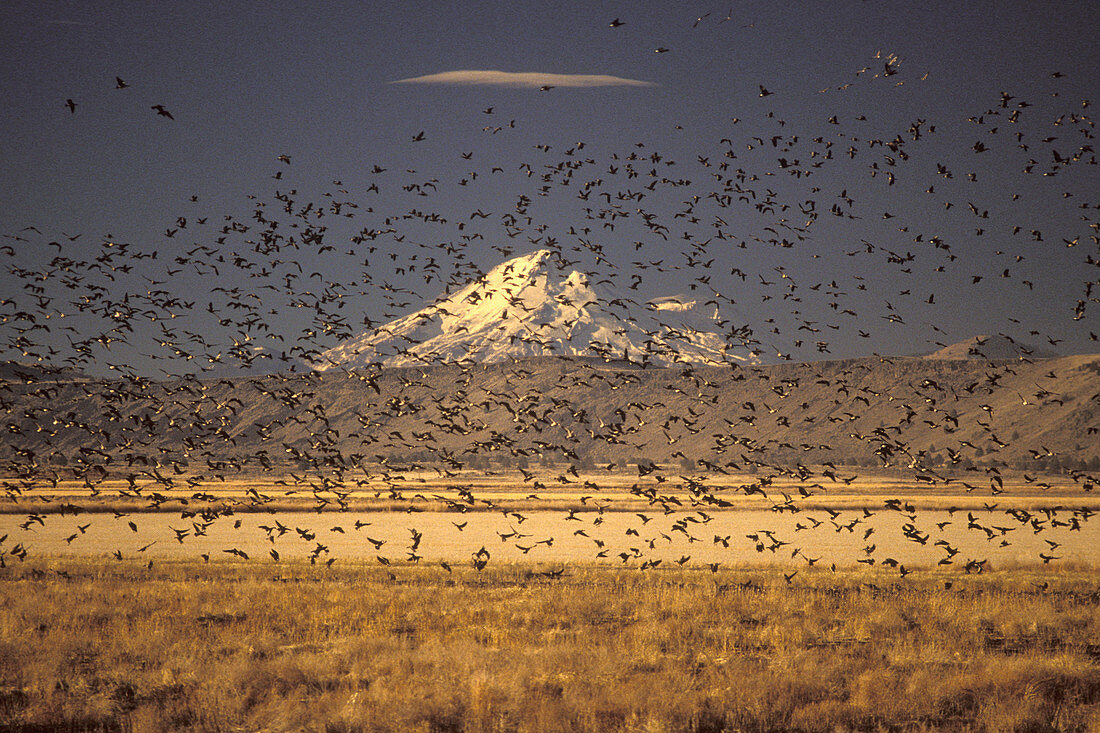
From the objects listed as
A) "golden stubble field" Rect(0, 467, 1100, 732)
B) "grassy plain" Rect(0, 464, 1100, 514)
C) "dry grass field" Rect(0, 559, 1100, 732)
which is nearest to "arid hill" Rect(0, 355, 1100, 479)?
"grassy plain" Rect(0, 464, 1100, 514)

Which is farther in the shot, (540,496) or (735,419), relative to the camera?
(735,419)

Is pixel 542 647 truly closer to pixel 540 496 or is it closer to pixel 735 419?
pixel 540 496

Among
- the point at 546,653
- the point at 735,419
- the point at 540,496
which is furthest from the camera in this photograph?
the point at 735,419

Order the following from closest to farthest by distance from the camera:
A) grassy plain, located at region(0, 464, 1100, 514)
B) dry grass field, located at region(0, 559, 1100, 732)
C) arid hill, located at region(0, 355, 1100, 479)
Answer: dry grass field, located at region(0, 559, 1100, 732)
grassy plain, located at region(0, 464, 1100, 514)
arid hill, located at region(0, 355, 1100, 479)

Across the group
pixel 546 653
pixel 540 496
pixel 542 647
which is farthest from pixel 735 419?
pixel 546 653

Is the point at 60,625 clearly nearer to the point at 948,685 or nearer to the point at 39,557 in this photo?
the point at 39,557

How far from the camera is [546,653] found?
18.2 metres

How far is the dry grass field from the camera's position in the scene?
14398 mm

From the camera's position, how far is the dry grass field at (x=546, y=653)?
14398mm

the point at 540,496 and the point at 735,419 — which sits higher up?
the point at 735,419

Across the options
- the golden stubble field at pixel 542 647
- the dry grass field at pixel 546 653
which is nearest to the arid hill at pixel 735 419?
the golden stubble field at pixel 542 647

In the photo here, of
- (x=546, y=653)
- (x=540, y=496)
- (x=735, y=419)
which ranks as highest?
(x=735, y=419)

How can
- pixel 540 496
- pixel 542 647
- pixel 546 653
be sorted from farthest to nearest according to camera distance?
pixel 540 496 → pixel 542 647 → pixel 546 653

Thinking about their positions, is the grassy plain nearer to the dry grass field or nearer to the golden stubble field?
the golden stubble field
